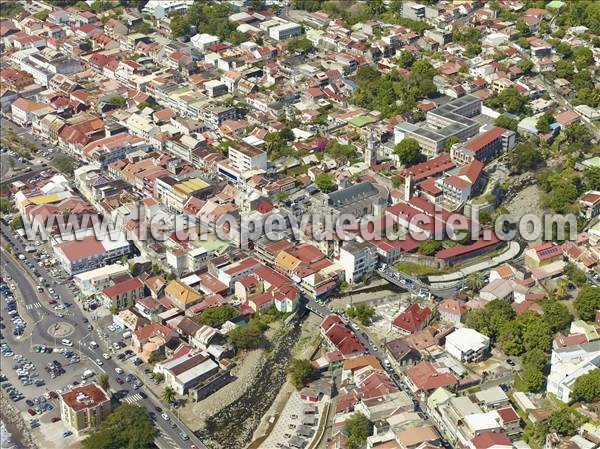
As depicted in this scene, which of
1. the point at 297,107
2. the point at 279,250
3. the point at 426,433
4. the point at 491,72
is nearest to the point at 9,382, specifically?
the point at 279,250

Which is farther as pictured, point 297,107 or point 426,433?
point 297,107

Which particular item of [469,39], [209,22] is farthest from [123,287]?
[469,39]

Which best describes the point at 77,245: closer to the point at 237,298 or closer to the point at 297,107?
the point at 237,298

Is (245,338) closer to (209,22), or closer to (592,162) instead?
(592,162)

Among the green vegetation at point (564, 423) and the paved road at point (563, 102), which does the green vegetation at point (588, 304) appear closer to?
the green vegetation at point (564, 423)

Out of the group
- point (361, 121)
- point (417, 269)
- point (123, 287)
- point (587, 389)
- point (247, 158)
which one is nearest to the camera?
point (587, 389)

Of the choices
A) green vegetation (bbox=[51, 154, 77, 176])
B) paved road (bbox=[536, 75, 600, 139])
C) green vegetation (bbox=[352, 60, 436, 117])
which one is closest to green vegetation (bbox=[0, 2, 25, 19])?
green vegetation (bbox=[51, 154, 77, 176])

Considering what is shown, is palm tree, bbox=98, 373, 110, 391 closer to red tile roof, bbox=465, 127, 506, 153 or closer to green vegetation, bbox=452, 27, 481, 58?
red tile roof, bbox=465, 127, 506, 153

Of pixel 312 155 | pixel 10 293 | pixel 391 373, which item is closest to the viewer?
pixel 391 373
